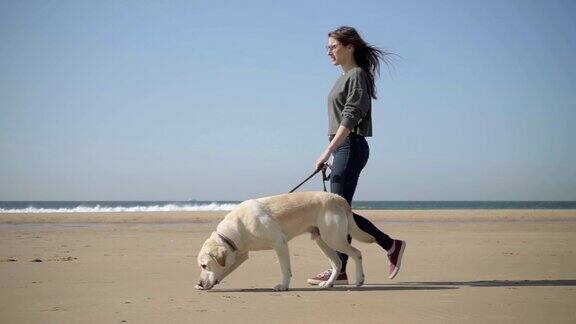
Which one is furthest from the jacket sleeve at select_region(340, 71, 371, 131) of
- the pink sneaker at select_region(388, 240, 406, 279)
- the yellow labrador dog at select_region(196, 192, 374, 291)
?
the pink sneaker at select_region(388, 240, 406, 279)

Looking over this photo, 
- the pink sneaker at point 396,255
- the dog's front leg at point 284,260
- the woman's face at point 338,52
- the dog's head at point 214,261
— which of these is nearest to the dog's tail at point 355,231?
the pink sneaker at point 396,255

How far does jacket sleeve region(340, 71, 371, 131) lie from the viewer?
5.50 meters

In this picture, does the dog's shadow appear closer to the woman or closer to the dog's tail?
the woman

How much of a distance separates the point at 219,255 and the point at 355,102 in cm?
193

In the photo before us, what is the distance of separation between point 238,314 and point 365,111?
243 centimetres

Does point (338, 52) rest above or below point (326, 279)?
above

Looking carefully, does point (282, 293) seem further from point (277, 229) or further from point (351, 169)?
point (351, 169)

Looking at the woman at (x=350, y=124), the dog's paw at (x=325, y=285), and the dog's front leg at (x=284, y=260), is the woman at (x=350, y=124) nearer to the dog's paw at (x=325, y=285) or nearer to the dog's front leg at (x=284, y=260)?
the dog's paw at (x=325, y=285)

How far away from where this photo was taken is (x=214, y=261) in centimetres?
536

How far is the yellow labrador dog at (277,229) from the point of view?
17.5 feet

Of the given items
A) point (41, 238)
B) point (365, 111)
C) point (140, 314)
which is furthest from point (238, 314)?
point (41, 238)

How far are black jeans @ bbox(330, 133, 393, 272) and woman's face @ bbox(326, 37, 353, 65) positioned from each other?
819 millimetres

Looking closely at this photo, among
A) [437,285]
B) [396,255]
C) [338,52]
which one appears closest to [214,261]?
[396,255]

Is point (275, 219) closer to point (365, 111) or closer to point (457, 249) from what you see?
point (365, 111)
